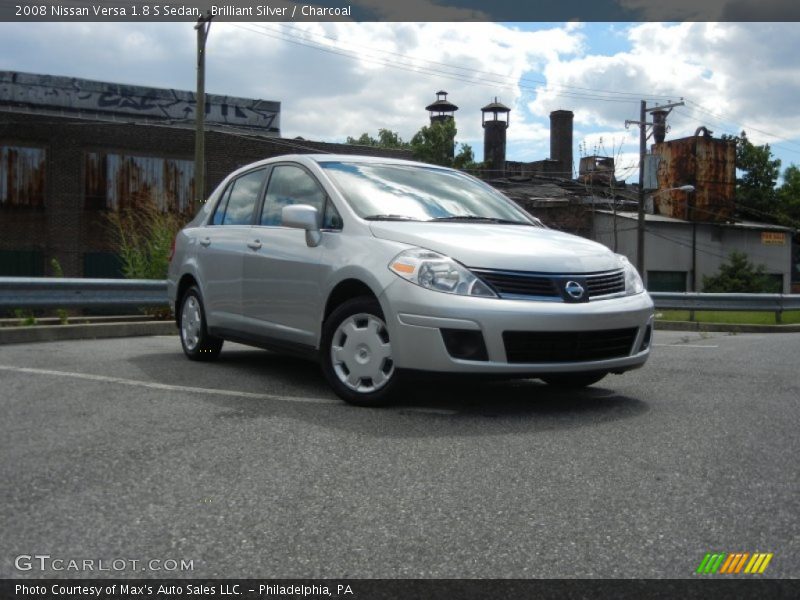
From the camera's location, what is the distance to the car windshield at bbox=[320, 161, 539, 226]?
573 centimetres

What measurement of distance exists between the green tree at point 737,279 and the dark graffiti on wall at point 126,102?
77.3ft

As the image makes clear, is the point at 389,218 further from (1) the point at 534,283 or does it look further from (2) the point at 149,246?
(2) the point at 149,246

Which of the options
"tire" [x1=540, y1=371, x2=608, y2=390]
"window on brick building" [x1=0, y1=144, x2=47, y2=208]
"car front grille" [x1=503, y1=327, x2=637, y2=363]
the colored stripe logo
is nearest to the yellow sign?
"window on brick building" [x1=0, y1=144, x2=47, y2=208]

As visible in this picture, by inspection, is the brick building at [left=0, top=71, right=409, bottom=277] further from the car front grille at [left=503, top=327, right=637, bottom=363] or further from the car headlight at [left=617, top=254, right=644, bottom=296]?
the car front grille at [left=503, top=327, right=637, bottom=363]

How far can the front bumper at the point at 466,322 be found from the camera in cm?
479

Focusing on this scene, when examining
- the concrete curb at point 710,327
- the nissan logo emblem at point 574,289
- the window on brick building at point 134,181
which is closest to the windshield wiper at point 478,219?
the nissan logo emblem at point 574,289

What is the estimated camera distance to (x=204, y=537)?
286cm

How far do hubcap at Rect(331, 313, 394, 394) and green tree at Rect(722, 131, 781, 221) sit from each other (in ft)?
202

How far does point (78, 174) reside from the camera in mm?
32375

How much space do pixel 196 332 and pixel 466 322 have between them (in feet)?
11.0

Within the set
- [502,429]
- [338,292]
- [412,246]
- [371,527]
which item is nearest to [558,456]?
[502,429]

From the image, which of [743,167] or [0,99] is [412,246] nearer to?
[0,99]

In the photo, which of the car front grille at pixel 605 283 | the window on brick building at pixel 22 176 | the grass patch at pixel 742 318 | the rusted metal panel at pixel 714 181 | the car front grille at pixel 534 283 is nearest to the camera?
the car front grille at pixel 534 283

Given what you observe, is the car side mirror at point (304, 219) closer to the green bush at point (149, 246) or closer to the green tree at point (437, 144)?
the green bush at point (149, 246)
